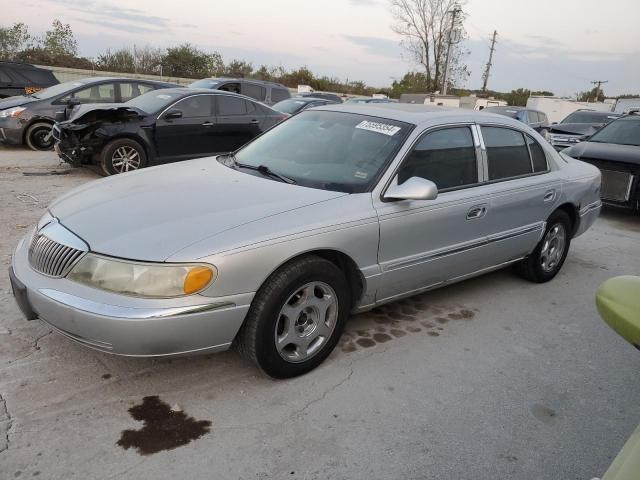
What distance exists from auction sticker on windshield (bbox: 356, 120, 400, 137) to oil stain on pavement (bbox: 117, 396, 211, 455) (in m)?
2.23

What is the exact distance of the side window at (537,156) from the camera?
15.4ft

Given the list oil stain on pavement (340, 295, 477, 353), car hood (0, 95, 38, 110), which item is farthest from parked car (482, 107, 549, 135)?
car hood (0, 95, 38, 110)

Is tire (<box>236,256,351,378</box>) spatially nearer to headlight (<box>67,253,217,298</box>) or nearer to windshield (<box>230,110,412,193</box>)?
headlight (<box>67,253,217,298</box>)

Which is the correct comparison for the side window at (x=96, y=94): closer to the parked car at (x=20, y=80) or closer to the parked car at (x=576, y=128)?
the parked car at (x=20, y=80)

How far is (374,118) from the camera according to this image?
3.92 meters

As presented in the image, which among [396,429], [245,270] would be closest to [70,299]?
[245,270]

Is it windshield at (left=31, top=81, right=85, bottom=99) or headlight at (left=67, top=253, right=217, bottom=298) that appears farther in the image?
windshield at (left=31, top=81, right=85, bottom=99)

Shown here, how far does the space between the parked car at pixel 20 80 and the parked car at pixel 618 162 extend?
12.3m

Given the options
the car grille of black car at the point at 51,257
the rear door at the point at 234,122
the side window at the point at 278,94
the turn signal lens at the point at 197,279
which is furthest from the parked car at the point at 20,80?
the turn signal lens at the point at 197,279

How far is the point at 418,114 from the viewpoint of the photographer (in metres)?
3.96

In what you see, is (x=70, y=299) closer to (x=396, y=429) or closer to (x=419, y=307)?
(x=396, y=429)

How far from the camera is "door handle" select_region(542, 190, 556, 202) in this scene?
Result: 464cm

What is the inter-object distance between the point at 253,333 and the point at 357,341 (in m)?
1.05

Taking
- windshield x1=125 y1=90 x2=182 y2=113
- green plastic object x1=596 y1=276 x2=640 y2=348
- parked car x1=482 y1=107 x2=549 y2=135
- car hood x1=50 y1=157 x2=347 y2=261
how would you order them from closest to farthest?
1. green plastic object x1=596 y1=276 x2=640 y2=348
2. car hood x1=50 y1=157 x2=347 y2=261
3. windshield x1=125 y1=90 x2=182 y2=113
4. parked car x1=482 y1=107 x2=549 y2=135
